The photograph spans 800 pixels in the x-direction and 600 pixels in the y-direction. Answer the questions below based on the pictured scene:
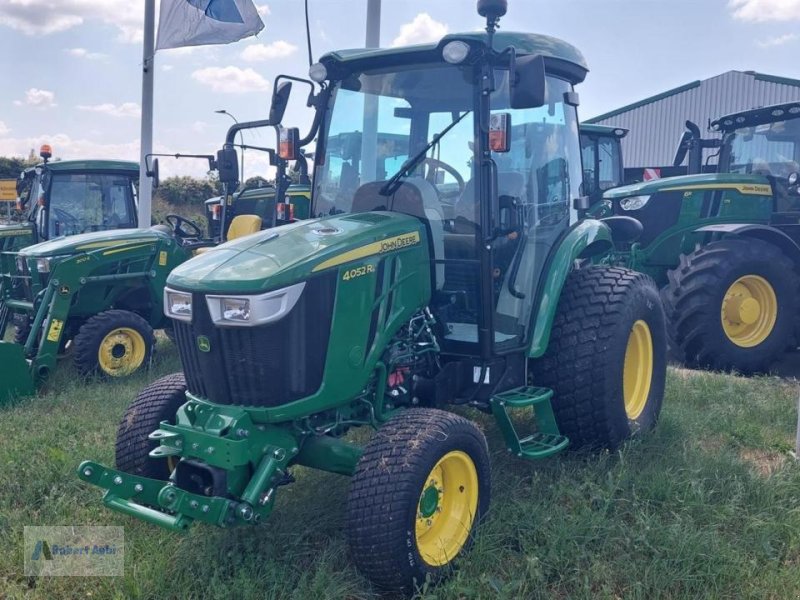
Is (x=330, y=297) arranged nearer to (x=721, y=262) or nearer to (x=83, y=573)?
(x=83, y=573)

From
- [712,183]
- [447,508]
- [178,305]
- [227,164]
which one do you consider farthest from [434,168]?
[712,183]

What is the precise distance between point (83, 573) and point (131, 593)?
312mm

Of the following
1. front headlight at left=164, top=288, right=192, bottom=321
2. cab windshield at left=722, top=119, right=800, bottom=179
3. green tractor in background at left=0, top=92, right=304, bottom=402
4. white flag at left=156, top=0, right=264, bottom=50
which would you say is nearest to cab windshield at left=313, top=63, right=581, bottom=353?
front headlight at left=164, top=288, right=192, bottom=321

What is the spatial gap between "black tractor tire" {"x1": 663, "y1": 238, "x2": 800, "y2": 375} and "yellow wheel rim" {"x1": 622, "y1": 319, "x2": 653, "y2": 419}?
190 cm

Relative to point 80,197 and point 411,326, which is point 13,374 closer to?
point 411,326

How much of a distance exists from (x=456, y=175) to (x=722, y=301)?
11.8 ft

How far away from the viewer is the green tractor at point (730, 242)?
21.2 feet

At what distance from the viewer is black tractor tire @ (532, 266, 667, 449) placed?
4121mm

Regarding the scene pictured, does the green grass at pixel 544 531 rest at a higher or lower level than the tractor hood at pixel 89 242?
lower

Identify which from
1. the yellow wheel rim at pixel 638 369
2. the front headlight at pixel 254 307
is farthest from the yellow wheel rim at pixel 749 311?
the front headlight at pixel 254 307

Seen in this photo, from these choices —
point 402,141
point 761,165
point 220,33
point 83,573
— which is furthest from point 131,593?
point 220,33

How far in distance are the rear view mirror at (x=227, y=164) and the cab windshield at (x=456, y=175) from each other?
1.46 m

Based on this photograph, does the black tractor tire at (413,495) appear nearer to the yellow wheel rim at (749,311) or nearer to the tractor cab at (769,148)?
the yellow wheel rim at (749,311)

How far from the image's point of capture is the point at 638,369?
477 cm
